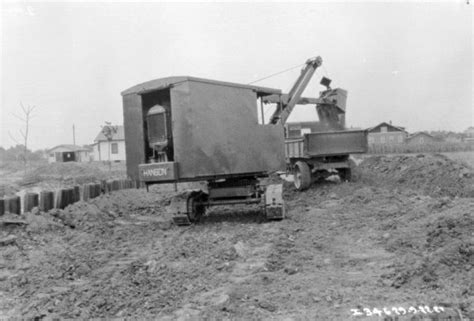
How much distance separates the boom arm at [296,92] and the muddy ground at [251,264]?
119 inches

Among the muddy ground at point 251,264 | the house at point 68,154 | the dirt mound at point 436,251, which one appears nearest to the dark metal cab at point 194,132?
the muddy ground at point 251,264

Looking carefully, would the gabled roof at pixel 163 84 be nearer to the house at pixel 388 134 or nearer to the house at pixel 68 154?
the house at pixel 68 154

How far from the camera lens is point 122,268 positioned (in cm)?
661

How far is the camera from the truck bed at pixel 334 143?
14.3 meters

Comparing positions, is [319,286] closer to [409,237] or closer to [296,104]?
[409,237]

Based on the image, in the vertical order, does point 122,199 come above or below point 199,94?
below

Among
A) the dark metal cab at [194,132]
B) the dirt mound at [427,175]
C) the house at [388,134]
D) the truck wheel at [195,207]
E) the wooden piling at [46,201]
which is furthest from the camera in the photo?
the house at [388,134]

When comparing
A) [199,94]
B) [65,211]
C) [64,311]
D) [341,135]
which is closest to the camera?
[64,311]

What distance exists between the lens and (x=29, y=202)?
33.4ft

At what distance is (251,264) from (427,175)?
10.6 meters

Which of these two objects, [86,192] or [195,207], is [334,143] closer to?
[195,207]

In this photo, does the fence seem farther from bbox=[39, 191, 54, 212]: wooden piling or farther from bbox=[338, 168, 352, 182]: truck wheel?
bbox=[338, 168, 352, 182]: truck wheel

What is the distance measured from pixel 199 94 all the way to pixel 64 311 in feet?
17.5

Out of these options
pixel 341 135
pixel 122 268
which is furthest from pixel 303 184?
pixel 122 268
